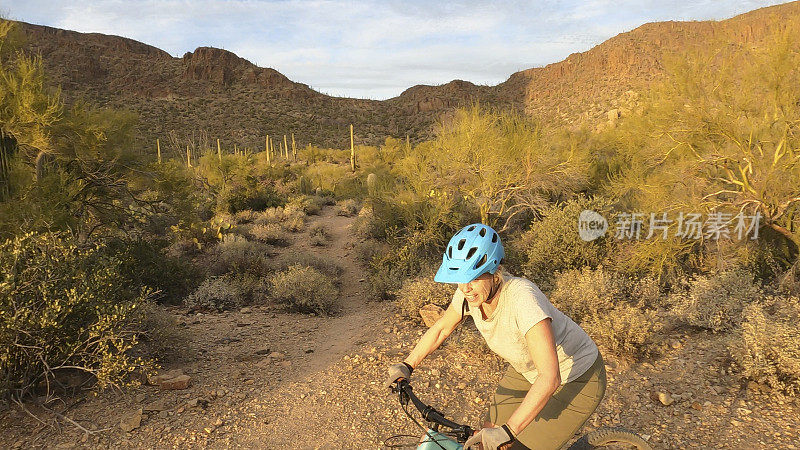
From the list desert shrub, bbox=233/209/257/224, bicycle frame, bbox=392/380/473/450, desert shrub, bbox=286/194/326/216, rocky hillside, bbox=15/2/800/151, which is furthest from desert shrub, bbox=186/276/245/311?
rocky hillside, bbox=15/2/800/151

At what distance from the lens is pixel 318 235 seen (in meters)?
14.9

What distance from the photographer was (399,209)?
12688 millimetres

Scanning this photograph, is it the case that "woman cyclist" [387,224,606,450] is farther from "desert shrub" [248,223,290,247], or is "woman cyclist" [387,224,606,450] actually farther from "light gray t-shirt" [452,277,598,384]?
"desert shrub" [248,223,290,247]

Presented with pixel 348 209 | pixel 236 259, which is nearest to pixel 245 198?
pixel 348 209

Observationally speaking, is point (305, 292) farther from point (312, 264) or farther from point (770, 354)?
point (770, 354)

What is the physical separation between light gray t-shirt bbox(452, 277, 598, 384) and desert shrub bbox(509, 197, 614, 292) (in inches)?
256

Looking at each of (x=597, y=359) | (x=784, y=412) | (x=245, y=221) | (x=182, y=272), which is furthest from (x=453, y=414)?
(x=245, y=221)

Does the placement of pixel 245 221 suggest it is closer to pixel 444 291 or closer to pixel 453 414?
pixel 444 291

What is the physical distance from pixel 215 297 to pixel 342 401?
173 inches

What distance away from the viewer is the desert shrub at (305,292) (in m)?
8.34

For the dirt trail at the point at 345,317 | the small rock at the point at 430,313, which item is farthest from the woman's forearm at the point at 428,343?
the small rock at the point at 430,313

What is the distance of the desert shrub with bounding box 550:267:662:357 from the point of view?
5750 millimetres

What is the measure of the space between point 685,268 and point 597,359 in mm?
8312

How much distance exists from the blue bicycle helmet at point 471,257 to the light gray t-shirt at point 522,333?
0.56 feet
